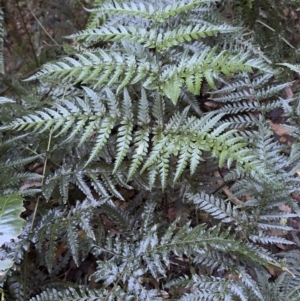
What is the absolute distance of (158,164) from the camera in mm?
2154

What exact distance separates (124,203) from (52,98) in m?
0.97

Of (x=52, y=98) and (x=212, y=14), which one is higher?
(x=212, y=14)

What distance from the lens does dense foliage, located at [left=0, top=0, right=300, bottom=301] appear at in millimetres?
2049

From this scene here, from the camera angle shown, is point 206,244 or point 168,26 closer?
point 206,244

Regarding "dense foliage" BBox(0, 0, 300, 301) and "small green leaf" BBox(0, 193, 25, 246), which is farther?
"dense foliage" BBox(0, 0, 300, 301)

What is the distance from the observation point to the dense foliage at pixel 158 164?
80.7 inches

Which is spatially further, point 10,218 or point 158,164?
point 158,164

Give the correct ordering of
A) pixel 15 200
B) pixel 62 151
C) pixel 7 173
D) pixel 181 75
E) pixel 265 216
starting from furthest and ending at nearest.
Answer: pixel 62 151, pixel 7 173, pixel 265 216, pixel 181 75, pixel 15 200

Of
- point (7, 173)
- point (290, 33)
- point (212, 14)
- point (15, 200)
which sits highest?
point (212, 14)

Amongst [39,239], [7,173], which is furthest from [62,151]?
[39,239]

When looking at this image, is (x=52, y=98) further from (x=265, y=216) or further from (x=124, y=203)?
(x=265, y=216)

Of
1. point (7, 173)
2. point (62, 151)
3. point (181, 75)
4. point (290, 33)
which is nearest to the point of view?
point (181, 75)

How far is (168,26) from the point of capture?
2607 mm

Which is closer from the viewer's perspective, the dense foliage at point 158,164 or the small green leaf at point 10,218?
the small green leaf at point 10,218
